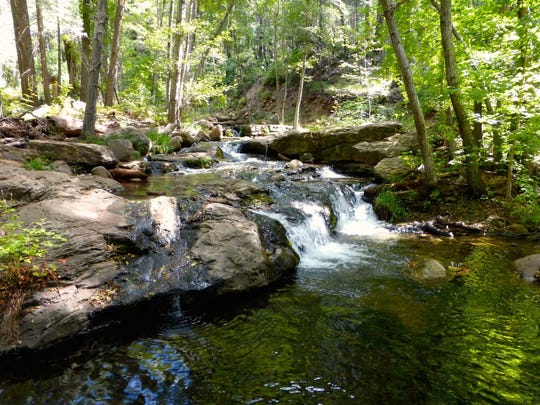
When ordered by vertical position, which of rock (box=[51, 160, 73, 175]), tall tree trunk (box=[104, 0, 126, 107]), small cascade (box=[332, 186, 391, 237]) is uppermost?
tall tree trunk (box=[104, 0, 126, 107])

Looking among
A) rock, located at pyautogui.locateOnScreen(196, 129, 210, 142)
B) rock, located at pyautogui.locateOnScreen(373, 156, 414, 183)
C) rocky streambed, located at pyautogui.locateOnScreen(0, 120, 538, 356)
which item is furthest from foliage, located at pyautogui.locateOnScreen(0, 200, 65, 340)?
rock, located at pyautogui.locateOnScreen(196, 129, 210, 142)

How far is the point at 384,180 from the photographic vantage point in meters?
10.5

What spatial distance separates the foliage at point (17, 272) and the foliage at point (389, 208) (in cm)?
756

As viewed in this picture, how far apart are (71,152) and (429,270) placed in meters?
8.99

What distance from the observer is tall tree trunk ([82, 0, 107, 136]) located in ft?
33.3

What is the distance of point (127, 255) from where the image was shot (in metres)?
4.47

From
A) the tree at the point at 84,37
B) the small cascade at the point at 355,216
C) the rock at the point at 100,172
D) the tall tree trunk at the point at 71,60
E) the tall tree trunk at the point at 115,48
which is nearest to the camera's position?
the small cascade at the point at 355,216

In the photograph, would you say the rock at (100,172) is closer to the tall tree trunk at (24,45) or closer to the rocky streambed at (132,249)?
the rocky streambed at (132,249)

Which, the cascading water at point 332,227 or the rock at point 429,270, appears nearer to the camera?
the rock at point 429,270

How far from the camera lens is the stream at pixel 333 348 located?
302cm

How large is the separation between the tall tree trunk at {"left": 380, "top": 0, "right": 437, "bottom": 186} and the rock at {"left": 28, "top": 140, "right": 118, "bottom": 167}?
796 cm

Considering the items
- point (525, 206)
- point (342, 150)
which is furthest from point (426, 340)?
point (342, 150)

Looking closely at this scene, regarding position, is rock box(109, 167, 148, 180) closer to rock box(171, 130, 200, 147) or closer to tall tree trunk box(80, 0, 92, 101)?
rock box(171, 130, 200, 147)

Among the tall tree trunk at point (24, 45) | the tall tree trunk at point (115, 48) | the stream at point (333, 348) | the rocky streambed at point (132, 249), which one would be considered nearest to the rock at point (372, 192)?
the rocky streambed at point (132, 249)
